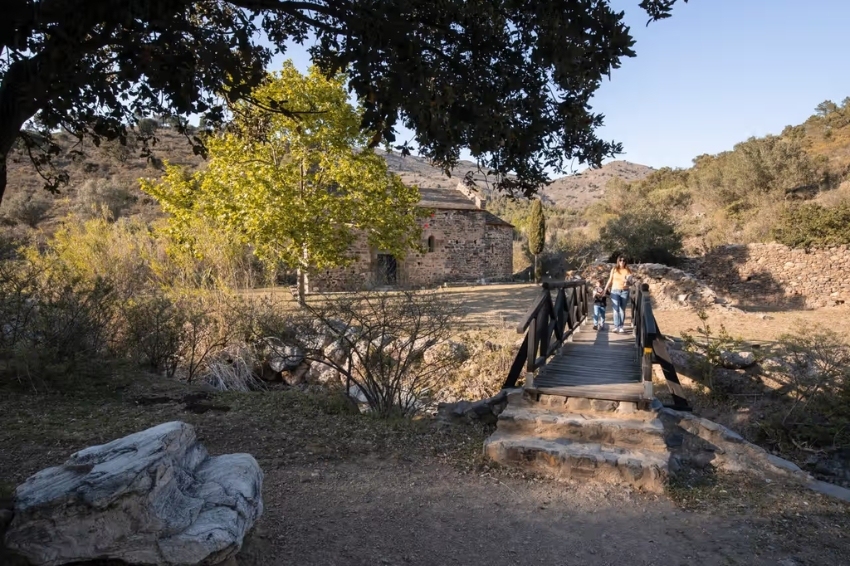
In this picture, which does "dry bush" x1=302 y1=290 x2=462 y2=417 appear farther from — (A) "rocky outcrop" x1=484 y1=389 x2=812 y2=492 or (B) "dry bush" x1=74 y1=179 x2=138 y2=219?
(B) "dry bush" x1=74 y1=179 x2=138 y2=219

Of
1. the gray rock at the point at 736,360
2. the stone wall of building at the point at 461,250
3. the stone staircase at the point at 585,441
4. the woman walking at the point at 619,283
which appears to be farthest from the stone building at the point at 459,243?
the stone staircase at the point at 585,441

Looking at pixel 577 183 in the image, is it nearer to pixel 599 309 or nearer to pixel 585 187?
pixel 585 187

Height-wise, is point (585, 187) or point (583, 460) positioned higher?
point (585, 187)

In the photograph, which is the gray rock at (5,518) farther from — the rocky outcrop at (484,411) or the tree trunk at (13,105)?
the rocky outcrop at (484,411)

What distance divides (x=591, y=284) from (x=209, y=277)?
13.0 m

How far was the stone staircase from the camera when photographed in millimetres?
4574

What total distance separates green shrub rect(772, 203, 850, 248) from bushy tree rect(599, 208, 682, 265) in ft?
11.5

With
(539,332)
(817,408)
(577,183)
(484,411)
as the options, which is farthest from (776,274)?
(577,183)

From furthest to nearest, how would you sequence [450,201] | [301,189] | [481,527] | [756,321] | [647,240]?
[450,201]
[647,240]
[301,189]
[756,321]
[481,527]

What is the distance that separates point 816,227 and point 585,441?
17.5 meters

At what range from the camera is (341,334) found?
21.1 ft

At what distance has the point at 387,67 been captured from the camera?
12.4ft

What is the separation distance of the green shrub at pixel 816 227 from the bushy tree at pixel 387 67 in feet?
57.9

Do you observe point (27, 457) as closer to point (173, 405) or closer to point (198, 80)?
point (173, 405)
